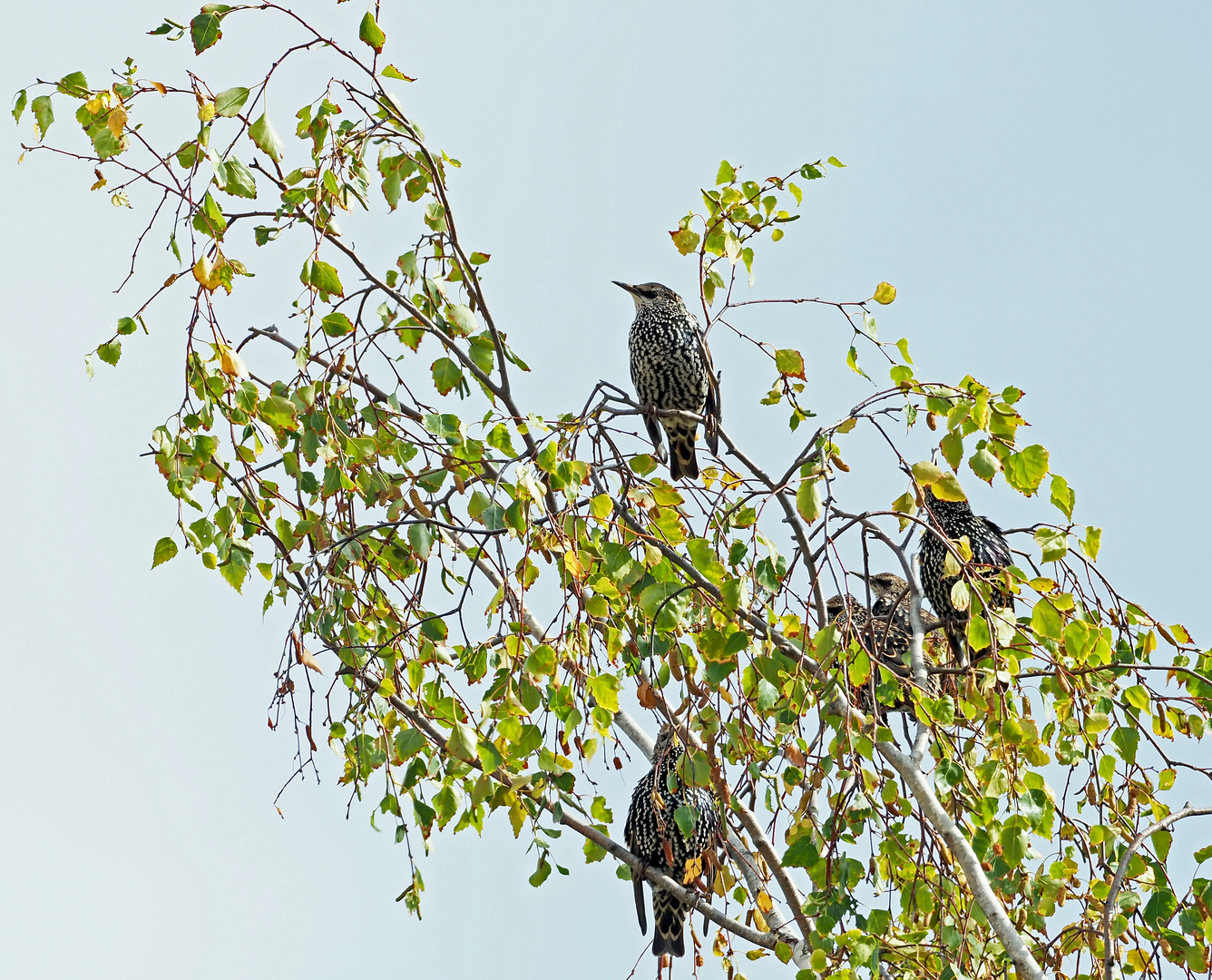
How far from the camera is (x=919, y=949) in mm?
2980

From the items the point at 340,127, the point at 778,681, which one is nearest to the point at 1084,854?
the point at 778,681

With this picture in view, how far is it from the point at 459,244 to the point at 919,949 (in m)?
2.13

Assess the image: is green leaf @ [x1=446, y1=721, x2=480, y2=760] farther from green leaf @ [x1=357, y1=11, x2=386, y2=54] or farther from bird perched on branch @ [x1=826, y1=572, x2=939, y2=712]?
green leaf @ [x1=357, y1=11, x2=386, y2=54]

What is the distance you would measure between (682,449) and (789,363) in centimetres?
224

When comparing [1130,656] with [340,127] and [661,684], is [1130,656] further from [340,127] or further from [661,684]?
[340,127]

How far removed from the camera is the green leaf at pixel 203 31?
266cm

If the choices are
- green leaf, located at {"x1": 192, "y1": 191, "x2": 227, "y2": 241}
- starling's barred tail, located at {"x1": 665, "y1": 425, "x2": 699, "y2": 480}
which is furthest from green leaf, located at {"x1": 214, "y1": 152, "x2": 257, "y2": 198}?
starling's barred tail, located at {"x1": 665, "y1": 425, "x2": 699, "y2": 480}

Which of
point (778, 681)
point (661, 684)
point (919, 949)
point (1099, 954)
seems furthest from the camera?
point (1099, 954)

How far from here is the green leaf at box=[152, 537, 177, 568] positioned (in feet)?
11.5

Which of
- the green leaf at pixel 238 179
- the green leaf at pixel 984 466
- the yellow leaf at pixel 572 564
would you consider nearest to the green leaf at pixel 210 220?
the green leaf at pixel 238 179

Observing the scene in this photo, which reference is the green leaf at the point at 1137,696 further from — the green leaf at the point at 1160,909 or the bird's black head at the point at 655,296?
the bird's black head at the point at 655,296

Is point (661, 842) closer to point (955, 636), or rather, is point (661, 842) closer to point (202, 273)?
point (955, 636)

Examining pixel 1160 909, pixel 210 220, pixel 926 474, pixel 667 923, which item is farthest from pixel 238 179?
pixel 667 923

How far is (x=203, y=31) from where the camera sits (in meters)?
2.67
